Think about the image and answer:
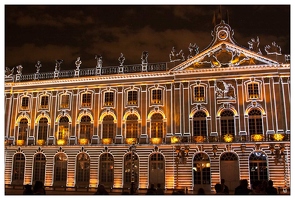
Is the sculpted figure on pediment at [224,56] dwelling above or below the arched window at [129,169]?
above

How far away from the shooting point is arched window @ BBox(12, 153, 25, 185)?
132 ft

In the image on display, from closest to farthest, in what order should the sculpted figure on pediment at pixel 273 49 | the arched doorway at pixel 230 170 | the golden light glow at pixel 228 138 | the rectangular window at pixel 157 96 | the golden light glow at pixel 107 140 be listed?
the arched doorway at pixel 230 170 < the golden light glow at pixel 228 138 < the sculpted figure on pediment at pixel 273 49 < the golden light glow at pixel 107 140 < the rectangular window at pixel 157 96

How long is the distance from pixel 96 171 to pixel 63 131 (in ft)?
21.1

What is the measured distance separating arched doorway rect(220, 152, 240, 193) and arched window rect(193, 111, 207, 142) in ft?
10.1

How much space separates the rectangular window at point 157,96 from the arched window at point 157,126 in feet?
4.60

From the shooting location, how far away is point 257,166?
112 feet

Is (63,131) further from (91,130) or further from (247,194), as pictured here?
(247,194)

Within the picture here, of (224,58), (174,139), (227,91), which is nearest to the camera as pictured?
(174,139)

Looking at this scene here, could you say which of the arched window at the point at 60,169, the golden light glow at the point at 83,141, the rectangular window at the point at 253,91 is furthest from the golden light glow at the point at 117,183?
the rectangular window at the point at 253,91

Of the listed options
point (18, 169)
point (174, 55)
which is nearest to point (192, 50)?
point (174, 55)

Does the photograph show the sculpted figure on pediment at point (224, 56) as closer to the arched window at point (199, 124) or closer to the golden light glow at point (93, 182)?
the arched window at point (199, 124)

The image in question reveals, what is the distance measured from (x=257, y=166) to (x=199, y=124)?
22.6ft

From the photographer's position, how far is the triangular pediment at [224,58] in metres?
36.4

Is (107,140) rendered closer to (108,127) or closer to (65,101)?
(108,127)
